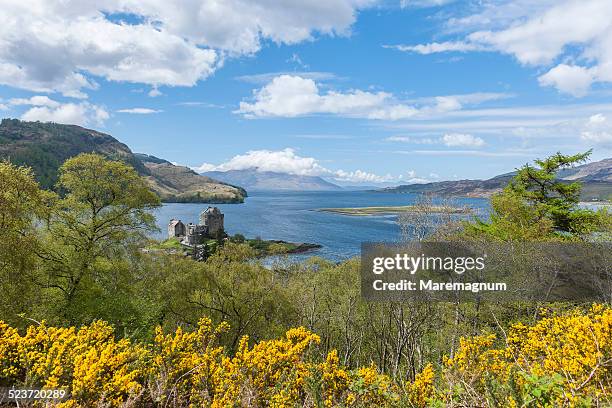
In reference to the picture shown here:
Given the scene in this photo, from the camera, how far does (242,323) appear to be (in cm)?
2728

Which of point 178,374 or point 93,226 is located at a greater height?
point 93,226

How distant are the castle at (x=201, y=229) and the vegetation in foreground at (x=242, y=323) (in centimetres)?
6713

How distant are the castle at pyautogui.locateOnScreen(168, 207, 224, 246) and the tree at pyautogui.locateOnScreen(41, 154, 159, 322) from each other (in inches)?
3027

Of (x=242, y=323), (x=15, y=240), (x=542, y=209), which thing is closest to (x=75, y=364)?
(x=15, y=240)

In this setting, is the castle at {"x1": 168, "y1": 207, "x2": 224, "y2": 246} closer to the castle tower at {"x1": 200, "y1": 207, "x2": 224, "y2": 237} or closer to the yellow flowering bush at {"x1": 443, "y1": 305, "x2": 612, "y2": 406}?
the castle tower at {"x1": 200, "y1": 207, "x2": 224, "y2": 237}

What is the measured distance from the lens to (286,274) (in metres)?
35.6

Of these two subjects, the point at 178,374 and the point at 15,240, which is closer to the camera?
the point at 178,374

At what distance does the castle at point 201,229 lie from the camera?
98.1 m

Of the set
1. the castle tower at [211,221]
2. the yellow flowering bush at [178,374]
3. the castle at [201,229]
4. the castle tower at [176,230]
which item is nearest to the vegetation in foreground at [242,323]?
the yellow flowering bush at [178,374]

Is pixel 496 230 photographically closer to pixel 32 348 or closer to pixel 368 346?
pixel 368 346

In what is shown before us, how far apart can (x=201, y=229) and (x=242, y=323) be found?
7638 cm

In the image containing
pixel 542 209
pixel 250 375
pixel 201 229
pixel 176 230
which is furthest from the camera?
pixel 176 230

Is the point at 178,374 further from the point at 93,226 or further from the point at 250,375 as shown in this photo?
the point at 93,226

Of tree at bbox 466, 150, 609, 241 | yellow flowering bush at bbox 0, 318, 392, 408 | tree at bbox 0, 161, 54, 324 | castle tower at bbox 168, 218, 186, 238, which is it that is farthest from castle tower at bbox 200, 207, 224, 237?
yellow flowering bush at bbox 0, 318, 392, 408
